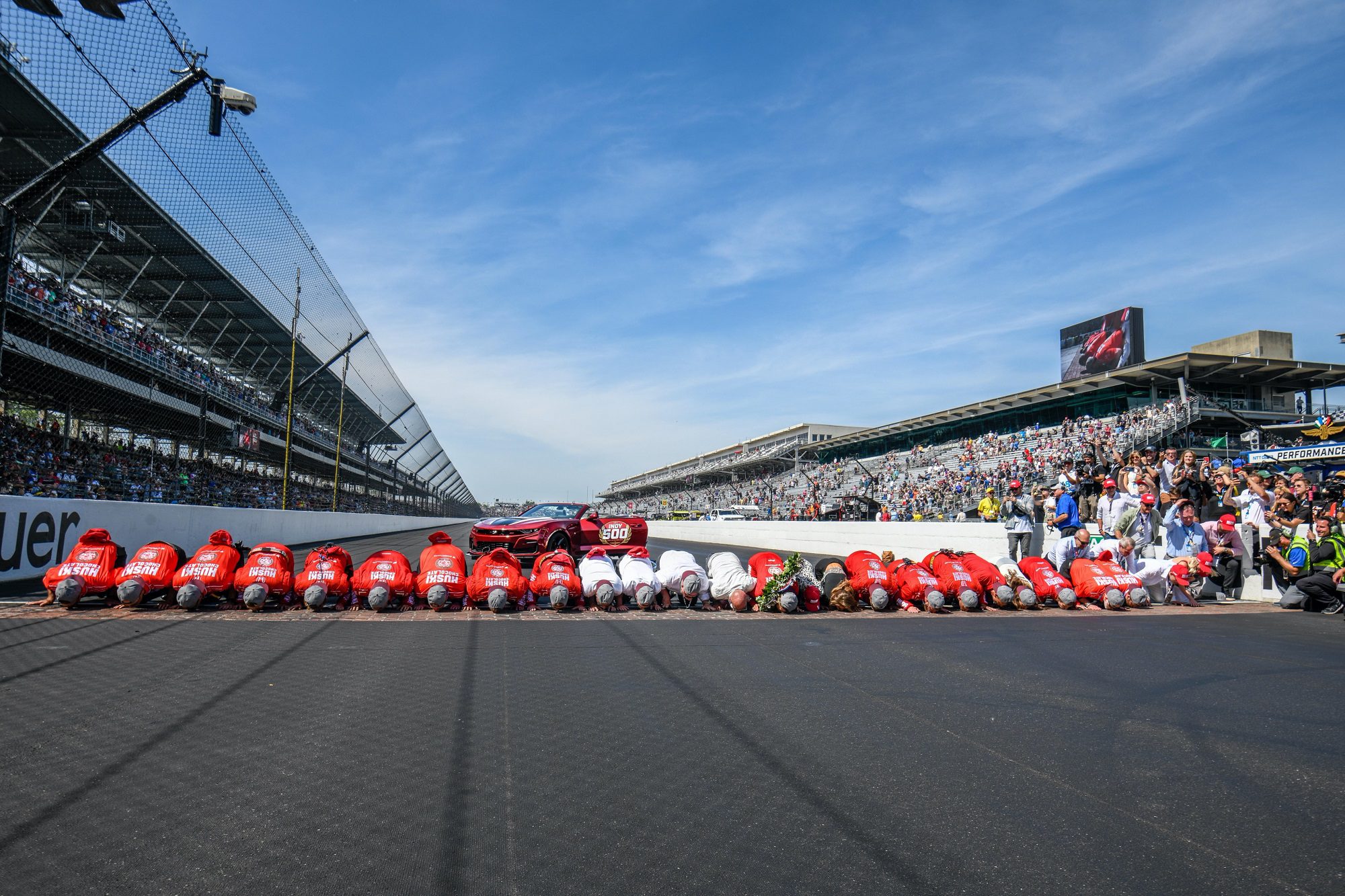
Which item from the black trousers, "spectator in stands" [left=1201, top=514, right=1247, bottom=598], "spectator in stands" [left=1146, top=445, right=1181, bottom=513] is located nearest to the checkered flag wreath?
the black trousers

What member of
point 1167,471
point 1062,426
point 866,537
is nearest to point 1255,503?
point 1167,471

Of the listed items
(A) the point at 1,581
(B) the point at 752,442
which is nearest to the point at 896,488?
(A) the point at 1,581

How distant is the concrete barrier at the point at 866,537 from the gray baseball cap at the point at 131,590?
10.4m

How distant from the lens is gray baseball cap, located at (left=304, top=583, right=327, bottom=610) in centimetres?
739

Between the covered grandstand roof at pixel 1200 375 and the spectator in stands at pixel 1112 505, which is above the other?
the covered grandstand roof at pixel 1200 375

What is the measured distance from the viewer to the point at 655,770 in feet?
9.78

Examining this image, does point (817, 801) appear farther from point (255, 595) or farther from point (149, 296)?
point (149, 296)

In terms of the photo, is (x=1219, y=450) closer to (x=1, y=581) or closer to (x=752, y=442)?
(x=1, y=581)

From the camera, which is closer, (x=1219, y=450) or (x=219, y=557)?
(x=219, y=557)

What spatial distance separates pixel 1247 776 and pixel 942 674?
77.5 inches

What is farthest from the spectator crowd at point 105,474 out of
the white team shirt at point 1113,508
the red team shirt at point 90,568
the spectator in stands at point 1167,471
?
the spectator in stands at point 1167,471

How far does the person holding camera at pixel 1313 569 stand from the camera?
866cm

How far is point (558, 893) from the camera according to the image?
2004 mm

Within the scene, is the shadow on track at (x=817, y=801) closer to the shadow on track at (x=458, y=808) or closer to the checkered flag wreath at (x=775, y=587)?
the shadow on track at (x=458, y=808)
